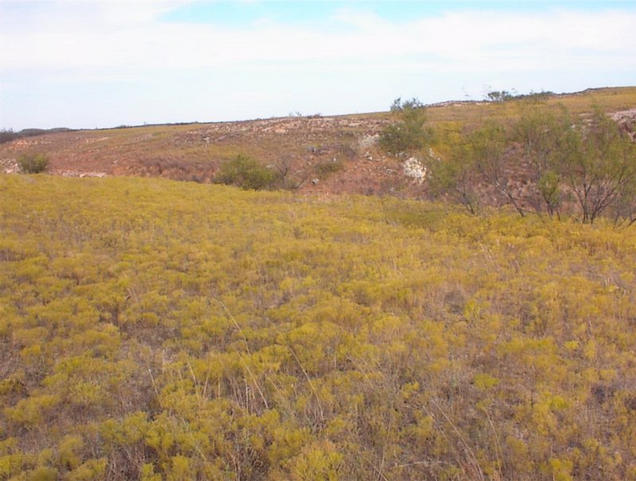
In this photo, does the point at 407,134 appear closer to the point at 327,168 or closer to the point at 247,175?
the point at 327,168

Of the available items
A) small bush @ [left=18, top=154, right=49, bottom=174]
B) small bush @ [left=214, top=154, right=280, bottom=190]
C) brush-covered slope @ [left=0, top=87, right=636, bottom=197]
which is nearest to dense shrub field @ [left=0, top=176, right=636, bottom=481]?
small bush @ [left=214, top=154, right=280, bottom=190]

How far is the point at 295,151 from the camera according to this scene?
29156 millimetres

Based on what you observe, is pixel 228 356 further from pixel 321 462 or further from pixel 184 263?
pixel 184 263

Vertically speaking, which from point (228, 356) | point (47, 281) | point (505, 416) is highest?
point (47, 281)

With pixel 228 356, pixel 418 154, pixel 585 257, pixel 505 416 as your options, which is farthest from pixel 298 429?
pixel 418 154

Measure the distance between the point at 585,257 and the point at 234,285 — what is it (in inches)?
281

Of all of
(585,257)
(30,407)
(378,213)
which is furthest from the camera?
(378,213)

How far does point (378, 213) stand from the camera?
15305mm

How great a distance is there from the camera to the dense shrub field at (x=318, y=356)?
4473mm

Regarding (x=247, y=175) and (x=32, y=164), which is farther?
(x=32, y=164)

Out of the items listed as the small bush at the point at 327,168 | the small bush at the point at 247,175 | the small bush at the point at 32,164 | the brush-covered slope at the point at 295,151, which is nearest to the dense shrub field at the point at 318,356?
the small bush at the point at 247,175

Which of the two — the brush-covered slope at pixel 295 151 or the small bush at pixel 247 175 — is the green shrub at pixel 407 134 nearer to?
the brush-covered slope at pixel 295 151

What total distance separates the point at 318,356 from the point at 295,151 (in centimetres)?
2407

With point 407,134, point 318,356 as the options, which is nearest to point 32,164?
point 407,134
